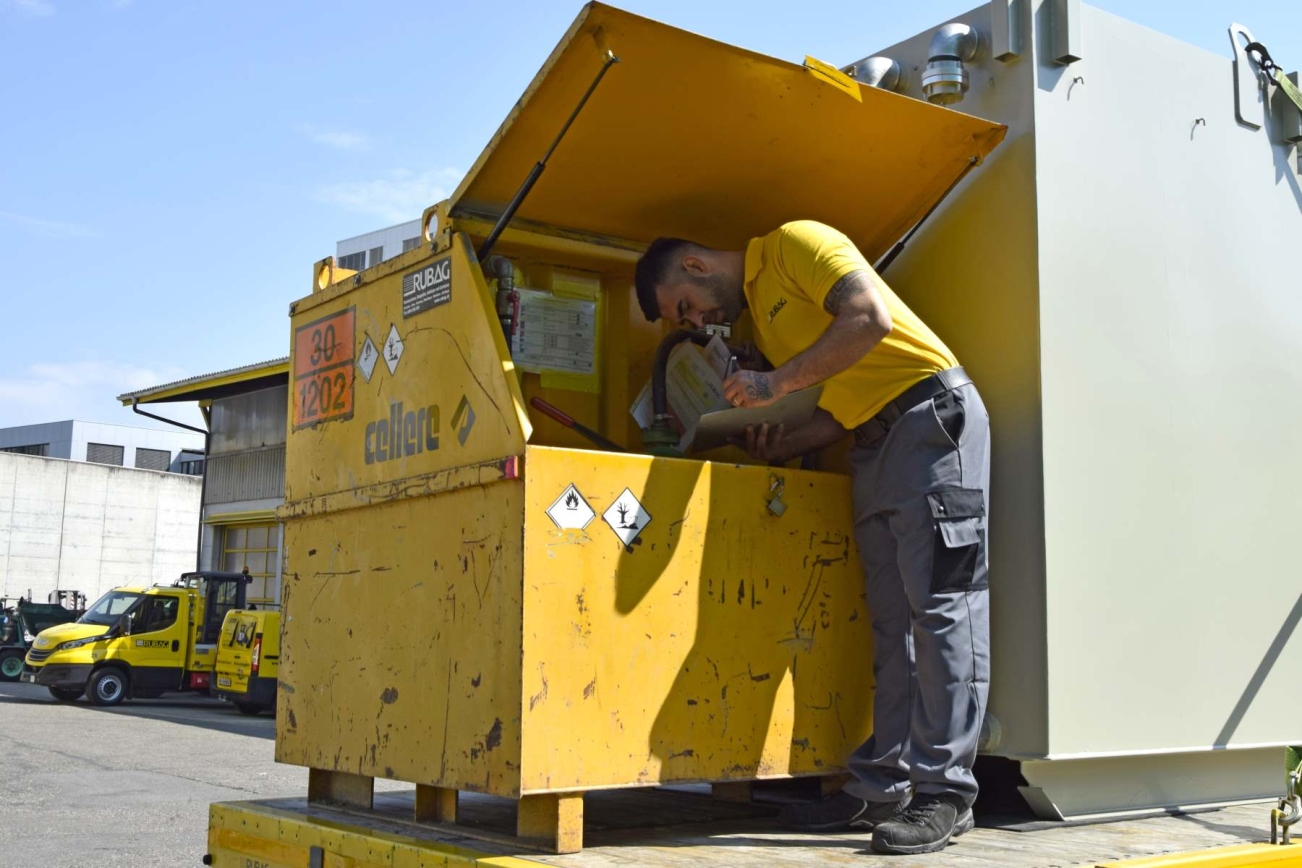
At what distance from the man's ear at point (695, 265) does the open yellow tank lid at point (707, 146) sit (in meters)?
0.25

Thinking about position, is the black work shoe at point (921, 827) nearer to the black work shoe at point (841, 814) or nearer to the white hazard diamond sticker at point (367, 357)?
the black work shoe at point (841, 814)

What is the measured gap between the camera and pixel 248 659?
18094mm

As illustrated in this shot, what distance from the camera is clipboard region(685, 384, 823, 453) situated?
10.9 ft

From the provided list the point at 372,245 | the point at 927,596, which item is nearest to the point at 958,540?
the point at 927,596

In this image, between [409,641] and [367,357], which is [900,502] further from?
[367,357]

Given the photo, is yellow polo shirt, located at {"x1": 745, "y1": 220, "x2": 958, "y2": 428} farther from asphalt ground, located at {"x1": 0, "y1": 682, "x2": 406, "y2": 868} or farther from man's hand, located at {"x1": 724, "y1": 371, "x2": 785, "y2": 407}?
asphalt ground, located at {"x1": 0, "y1": 682, "x2": 406, "y2": 868}

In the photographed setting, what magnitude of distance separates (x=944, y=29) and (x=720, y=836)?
6.90ft

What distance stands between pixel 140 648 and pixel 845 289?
19374 mm

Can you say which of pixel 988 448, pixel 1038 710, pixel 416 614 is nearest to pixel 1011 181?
pixel 988 448

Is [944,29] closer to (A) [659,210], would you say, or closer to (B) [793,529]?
(A) [659,210]

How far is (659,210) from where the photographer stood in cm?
354

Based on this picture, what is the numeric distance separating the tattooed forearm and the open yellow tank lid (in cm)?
49

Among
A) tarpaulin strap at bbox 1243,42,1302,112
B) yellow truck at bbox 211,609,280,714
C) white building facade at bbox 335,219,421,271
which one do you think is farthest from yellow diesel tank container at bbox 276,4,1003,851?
white building facade at bbox 335,219,421,271

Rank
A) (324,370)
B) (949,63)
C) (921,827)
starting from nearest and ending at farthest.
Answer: (921,827)
(949,63)
(324,370)
